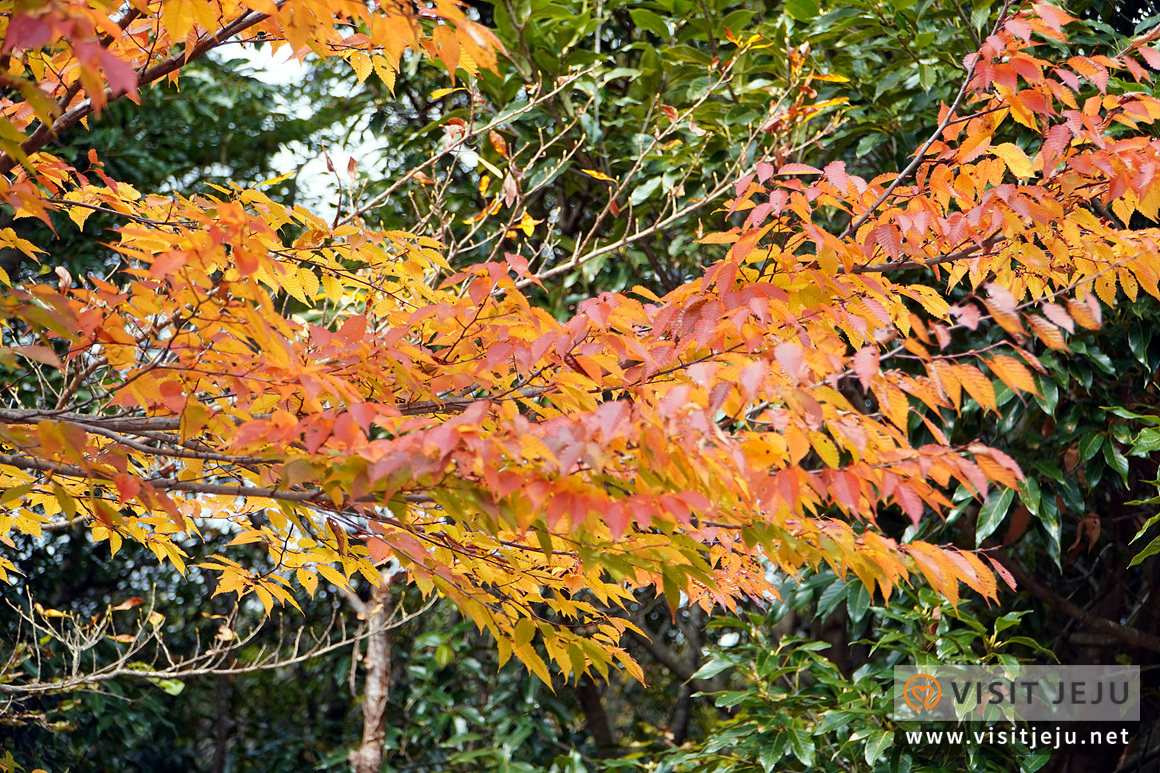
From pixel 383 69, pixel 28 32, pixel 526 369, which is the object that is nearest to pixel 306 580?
pixel 526 369

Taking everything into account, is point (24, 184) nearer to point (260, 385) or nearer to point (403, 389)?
point (260, 385)

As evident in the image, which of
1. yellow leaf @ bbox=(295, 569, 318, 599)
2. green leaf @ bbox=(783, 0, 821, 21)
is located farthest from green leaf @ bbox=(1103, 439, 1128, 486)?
yellow leaf @ bbox=(295, 569, 318, 599)

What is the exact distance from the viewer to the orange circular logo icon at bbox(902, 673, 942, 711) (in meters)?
2.76

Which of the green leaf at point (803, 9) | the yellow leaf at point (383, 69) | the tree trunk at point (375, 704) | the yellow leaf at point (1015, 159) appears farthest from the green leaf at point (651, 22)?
the tree trunk at point (375, 704)

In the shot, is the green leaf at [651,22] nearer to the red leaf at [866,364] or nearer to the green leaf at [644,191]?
the green leaf at [644,191]

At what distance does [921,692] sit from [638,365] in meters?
1.82

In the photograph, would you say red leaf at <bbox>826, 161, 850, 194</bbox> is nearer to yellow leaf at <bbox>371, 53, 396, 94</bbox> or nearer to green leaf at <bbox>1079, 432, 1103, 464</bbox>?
yellow leaf at <bbox>371, 53, 396, 94</bbox>

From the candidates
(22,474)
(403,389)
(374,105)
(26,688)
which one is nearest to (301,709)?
(26,688)

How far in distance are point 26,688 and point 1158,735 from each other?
414 centimetres

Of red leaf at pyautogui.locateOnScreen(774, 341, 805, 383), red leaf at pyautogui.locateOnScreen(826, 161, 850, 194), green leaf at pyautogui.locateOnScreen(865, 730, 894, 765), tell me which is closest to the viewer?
red leaf at pyautogui.locateOnScreen(774, 341, 805, 383)

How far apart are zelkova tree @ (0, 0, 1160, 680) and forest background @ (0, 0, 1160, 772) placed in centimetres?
4

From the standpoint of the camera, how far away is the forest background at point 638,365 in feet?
7.65

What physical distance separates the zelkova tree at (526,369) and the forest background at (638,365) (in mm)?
44

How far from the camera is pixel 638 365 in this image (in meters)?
1.60
